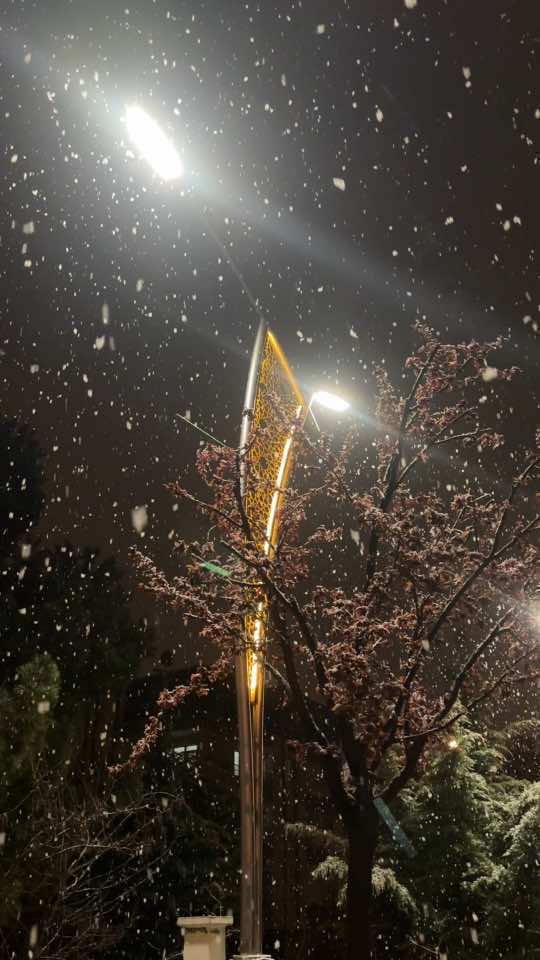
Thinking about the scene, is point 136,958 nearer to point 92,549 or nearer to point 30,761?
point 30,761

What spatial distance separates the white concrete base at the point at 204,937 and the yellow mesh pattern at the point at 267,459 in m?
3.42

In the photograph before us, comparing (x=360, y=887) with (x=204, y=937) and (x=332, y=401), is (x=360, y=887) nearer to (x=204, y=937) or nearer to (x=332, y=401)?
(x=204, y=937)

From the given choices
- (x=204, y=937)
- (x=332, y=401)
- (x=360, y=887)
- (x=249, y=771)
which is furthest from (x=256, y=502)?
(x=204, y=937)

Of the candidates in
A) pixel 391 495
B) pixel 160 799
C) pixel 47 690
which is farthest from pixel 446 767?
pixel 391 495

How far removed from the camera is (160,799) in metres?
16.7

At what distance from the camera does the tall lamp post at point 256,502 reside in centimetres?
609

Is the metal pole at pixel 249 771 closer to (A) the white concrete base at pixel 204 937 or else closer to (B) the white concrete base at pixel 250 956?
(B) the white concrete base at pixel 250 956

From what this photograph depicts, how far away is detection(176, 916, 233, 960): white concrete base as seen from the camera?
806cm

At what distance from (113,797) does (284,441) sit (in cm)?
995

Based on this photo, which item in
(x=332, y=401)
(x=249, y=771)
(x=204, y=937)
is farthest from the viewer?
(x=204, y=937)

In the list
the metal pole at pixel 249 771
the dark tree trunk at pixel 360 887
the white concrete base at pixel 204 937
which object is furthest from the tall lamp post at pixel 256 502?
the white concrete base at pixel 204 937

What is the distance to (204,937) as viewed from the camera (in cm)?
813

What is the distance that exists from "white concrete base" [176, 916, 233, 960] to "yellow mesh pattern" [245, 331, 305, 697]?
11.2ft

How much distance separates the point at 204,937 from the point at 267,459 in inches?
210
